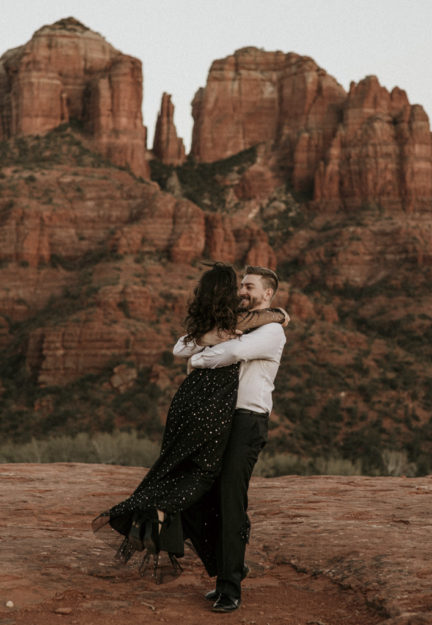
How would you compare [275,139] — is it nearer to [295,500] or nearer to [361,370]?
[361,370]

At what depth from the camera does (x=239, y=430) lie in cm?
612

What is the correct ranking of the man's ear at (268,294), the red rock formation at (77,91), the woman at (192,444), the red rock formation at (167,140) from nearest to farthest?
the woman at (192,444) → the man's ear at (268,294) → the red rock formation at (77,91) → the red rock formation at (167,140)

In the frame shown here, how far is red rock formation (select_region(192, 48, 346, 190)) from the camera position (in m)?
80.0

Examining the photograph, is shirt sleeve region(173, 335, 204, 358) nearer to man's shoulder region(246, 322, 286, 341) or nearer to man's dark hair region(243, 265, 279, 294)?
man's shoulder region(246, 322, 286, 341)

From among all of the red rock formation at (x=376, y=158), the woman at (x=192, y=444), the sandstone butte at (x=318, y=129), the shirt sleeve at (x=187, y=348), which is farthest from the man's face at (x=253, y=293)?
the sandstone butte at (x=318, y=129)

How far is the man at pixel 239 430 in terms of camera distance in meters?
6.01

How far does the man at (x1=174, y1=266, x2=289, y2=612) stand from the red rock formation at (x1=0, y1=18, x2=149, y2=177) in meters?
62.7

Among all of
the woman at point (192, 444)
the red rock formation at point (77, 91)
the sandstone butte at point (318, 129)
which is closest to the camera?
the woman at point (192, 444)

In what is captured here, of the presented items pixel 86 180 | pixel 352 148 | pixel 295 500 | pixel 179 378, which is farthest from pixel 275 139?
pixel 295 500

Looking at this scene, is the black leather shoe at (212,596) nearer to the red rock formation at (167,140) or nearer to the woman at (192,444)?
the woman at (192,444)

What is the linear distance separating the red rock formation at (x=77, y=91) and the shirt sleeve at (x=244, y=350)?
2468 inches

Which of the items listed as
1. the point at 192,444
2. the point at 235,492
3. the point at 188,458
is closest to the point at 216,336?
the point at 192,444

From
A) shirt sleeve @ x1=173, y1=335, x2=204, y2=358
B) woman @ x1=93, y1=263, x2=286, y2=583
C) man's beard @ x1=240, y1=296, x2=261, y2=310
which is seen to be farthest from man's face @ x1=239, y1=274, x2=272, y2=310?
shirt sleeve @ x1=173, y1=335, x2=204, y2=358

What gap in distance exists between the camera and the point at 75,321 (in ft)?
147
